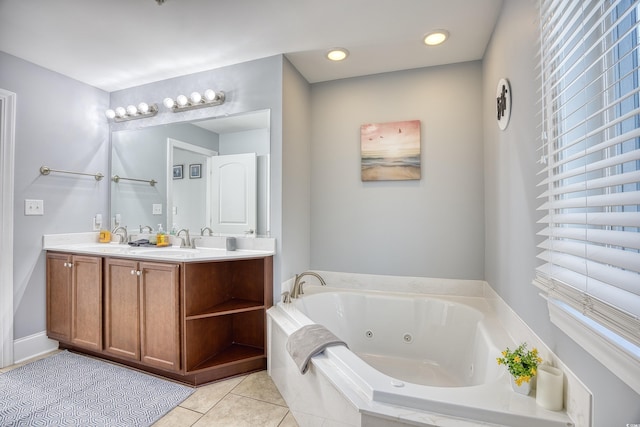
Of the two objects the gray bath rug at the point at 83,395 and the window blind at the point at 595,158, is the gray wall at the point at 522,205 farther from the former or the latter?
the gray bath rug at the point at 83,395

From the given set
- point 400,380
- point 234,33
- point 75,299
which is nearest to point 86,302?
point 75,299

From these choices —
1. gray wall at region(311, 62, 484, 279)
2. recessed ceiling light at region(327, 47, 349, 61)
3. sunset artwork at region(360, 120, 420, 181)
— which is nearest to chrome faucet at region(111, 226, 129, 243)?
gray wall at region(311, 62, 484, 279)

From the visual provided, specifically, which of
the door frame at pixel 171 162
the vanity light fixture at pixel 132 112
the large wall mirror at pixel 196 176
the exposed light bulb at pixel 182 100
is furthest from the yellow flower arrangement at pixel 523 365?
the vanity light fixture at pixel 132 112

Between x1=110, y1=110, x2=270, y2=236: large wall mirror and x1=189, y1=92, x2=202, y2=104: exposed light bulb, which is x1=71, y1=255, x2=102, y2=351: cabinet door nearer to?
x1=110, y1=110, x2=270, y2=236: large wall mirror

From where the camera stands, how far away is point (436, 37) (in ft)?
6.72

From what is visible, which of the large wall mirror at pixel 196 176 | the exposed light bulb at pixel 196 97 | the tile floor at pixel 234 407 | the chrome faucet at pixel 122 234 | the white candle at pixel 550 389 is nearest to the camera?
the white candle at pixel 550 389

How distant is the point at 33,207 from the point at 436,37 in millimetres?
3376

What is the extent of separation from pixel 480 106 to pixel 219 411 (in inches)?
110

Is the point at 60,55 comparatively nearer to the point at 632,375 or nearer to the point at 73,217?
the point at 73,217

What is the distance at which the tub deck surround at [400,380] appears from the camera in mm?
1025

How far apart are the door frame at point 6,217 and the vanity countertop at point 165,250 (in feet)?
0.85

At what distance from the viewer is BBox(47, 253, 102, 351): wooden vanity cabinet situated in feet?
7.52

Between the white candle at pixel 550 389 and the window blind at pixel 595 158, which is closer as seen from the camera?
the window blind at pixel 595 158

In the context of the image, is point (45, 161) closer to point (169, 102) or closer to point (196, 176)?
point (169, 102)
